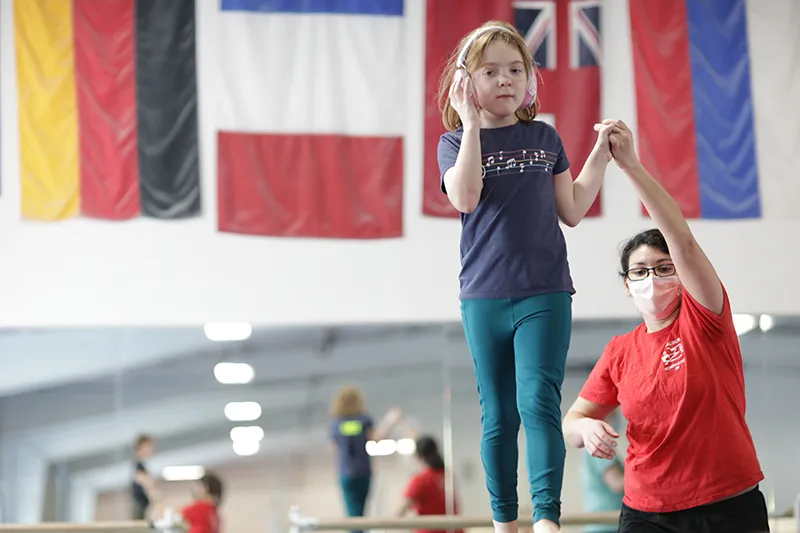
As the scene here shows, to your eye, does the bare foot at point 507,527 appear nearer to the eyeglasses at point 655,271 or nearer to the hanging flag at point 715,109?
the eyeglasses at point 655,271

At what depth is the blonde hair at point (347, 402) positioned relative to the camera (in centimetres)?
546

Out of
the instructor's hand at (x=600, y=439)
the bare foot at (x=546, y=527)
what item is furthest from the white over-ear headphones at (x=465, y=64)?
the bare foot at (x=546, y=527)

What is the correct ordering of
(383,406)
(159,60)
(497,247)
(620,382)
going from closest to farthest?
1. (497,247)
2. (620,382)
3. (383,406)
4. (159,60)

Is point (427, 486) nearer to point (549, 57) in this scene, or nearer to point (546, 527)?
point (549, 57)

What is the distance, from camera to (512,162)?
2.03 meters

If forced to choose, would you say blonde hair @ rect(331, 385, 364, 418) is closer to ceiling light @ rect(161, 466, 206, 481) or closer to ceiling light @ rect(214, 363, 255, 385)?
ceiling light @ rect(214, 363, 255, 385)

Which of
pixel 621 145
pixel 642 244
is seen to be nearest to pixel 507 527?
pixel 642 244

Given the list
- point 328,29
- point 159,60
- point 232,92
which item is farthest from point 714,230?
point 159,60

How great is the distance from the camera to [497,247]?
6.55 feet

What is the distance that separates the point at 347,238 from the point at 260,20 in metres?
1.48

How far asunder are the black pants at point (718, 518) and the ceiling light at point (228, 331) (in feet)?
12.7

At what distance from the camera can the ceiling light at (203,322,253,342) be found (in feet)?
18.3

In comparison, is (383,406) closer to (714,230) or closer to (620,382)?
(714,230)

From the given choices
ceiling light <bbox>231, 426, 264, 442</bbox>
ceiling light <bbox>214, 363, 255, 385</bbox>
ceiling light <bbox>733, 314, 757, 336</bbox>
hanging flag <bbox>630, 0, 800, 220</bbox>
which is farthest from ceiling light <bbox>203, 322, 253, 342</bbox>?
ceiling light <bbox>733, 314, 757, 336</bbox>
